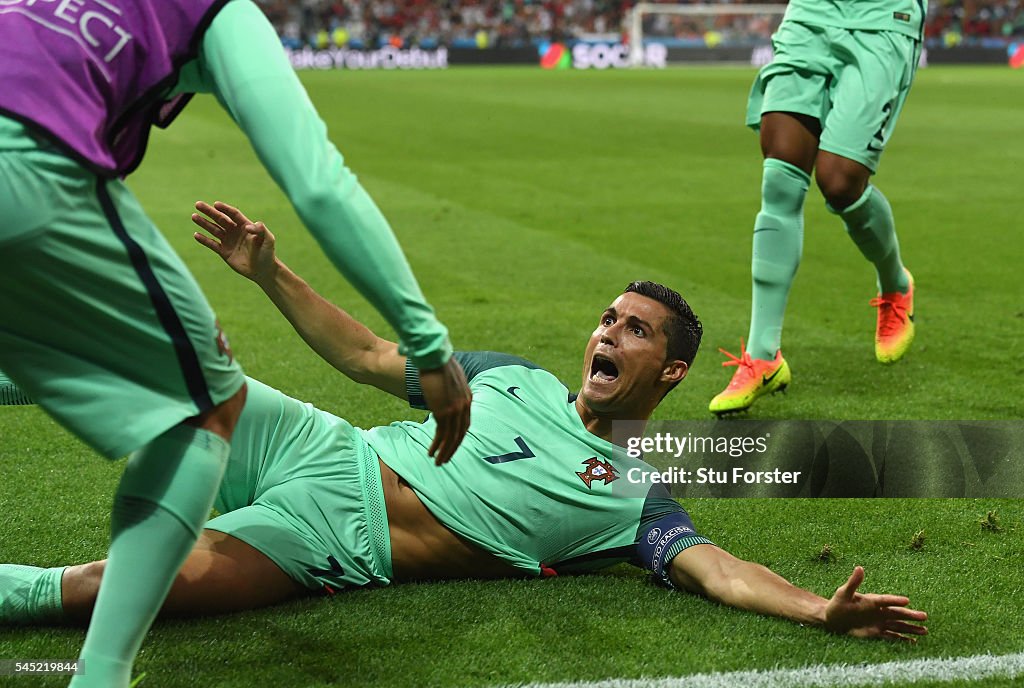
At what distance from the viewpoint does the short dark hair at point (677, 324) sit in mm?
3354

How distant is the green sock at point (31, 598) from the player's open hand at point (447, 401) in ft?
3.39

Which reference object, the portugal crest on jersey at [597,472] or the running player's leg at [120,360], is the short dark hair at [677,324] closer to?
the portugal crest on jersey at [597,472]

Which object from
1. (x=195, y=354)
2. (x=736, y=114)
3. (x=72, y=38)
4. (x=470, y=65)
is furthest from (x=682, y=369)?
Answer: (x=470, y=65)

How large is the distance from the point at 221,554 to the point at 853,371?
131 inches

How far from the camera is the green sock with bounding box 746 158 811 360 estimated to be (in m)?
5.06

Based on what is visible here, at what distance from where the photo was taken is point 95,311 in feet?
6.91

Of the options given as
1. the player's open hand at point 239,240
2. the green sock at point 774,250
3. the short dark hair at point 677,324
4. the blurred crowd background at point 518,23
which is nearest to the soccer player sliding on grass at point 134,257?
the player's open hand at point 239,240

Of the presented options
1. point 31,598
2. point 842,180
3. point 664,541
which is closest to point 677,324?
point 664,541

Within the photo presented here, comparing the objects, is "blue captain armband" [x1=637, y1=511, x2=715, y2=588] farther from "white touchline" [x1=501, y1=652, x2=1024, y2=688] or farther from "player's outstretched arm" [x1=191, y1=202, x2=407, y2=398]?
"player's outstretched arm" [x1=191, y1=202, x2=407, y2=398]

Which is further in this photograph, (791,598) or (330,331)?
(330,331)

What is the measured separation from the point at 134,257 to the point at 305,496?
39.9 inches

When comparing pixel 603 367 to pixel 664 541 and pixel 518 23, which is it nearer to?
pixel 664 541

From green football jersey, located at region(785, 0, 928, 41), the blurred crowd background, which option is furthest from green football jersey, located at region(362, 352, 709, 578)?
the blurred crowd background

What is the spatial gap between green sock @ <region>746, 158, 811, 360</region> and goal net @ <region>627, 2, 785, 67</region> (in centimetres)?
3149
